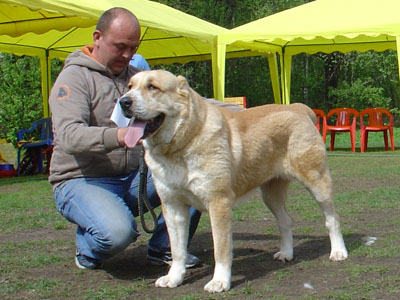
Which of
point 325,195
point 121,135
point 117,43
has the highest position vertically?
point 117,43

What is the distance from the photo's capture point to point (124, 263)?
4.20 meters

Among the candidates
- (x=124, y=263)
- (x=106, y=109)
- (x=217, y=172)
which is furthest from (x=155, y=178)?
(x=124, y=263)

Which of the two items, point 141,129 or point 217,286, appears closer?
point 141,129

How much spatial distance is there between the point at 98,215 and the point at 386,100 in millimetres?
24634

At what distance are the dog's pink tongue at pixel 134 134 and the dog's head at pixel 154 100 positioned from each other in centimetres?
1

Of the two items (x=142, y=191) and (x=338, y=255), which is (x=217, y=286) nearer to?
(x=142, y=191)

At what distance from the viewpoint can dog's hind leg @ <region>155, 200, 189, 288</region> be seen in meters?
3.49

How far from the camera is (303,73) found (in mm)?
27719

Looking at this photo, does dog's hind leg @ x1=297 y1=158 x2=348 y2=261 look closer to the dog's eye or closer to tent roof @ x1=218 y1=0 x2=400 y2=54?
the dog's eye

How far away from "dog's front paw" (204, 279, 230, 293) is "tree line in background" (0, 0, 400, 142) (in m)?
20.0

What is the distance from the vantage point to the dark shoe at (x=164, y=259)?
402 centimetres

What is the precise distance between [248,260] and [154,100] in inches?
62.6

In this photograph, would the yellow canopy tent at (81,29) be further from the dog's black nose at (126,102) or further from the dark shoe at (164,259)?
the dog's black nose at (126,102)

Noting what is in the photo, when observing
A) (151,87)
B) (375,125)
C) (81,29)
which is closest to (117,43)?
(151,87)
